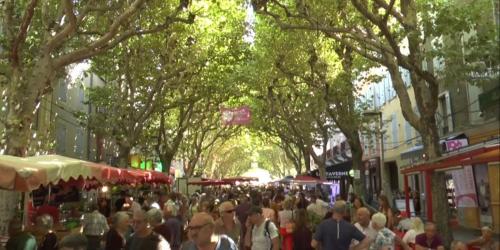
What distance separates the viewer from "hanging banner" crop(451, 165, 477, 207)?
13953 millimetres

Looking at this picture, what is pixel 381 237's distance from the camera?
7961mm

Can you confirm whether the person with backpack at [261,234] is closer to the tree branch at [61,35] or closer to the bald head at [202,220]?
the bald head at [202,220]

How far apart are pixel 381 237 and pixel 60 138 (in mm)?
22407

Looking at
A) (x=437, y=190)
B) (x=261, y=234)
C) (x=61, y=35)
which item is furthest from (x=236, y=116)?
(x=261, y=234)

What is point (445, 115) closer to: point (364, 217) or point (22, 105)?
point (364, 217)

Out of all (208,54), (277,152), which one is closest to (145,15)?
(208,54)

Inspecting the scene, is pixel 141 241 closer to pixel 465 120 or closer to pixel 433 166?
pixel 433 166

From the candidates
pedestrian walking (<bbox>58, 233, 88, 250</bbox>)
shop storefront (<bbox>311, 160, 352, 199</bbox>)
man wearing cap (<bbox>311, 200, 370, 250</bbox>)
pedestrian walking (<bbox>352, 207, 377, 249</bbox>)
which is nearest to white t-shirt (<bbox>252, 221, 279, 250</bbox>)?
man wearing cap (<bbox>311, 200, 370, 250</bbox>)

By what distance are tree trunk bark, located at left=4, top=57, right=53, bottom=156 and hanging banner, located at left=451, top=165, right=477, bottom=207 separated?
976 cm

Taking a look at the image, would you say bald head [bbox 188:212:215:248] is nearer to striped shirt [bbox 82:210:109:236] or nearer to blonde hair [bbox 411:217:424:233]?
blonde hair [bbox 411:217:424:233]

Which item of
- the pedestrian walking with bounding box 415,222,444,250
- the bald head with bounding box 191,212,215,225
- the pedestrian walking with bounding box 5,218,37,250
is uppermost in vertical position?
the bald head with bounding box 191,212,215,225

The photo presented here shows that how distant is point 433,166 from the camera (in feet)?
31.1

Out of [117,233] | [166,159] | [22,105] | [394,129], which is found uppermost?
[394,129]

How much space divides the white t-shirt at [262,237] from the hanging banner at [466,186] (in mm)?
7163
